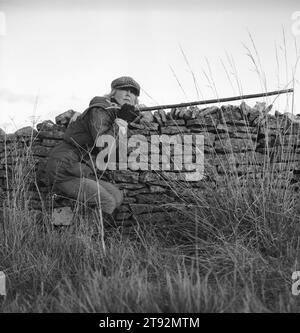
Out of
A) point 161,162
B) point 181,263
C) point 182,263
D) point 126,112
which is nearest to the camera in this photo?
point 182,263

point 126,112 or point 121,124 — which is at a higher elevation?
point 126,112

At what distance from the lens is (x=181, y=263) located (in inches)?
127

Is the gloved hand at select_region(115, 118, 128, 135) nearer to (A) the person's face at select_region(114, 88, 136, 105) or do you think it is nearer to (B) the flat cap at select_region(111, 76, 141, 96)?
(A) the person's face at select_region(114, 88, 136, 105)

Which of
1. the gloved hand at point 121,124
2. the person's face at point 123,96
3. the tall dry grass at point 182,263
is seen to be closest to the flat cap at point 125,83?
the person's face at point 123,96

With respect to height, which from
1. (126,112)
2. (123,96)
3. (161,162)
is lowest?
(161,162)

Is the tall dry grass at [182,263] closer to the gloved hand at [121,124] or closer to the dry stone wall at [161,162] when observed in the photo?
the dry stone wall at [161,162]

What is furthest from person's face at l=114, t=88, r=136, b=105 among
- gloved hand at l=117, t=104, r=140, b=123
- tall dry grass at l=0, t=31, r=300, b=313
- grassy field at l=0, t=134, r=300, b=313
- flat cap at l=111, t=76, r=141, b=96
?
grassy field at l=0, t=134, r=300, b=313

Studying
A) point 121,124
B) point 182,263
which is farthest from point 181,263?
point 121,124

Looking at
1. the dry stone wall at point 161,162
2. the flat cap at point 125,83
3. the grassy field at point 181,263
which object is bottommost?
the grassy field at point 181,263

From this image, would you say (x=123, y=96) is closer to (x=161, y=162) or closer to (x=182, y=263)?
(x=161, y=162)

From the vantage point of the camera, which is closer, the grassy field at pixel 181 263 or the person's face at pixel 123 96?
the grassy field at pixel 181 263

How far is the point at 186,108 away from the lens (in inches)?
217

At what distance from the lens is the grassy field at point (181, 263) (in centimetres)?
244
